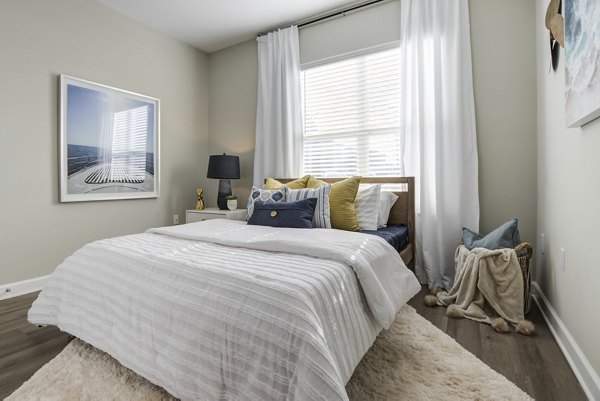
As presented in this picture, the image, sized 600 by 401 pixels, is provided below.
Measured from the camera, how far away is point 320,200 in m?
2.49

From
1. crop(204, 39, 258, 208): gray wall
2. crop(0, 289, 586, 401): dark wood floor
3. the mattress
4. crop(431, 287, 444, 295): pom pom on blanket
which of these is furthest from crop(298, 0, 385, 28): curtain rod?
crop(0, 289, 586, 401): dark wood floor

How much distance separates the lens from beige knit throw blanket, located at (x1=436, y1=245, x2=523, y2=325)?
2.00 m

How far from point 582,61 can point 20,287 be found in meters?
4.06

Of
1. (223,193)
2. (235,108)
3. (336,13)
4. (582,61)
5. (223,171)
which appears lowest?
(223,193)

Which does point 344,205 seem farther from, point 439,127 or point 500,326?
point 500,326

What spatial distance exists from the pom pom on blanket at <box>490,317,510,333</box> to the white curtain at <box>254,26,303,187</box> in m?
2.30

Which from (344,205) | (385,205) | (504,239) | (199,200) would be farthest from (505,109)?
(199,200)

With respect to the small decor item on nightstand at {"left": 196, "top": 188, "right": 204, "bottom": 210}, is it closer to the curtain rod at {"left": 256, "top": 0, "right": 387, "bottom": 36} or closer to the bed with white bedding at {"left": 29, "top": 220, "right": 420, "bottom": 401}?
the bed with white bedding at {"left": 29, "top": 220, "right": 420, "bottom": 401}

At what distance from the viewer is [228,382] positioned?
107cm

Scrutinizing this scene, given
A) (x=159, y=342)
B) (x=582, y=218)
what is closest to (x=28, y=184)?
(x=159, y=342)

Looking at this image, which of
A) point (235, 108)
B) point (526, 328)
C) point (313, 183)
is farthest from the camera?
point (235, 108)

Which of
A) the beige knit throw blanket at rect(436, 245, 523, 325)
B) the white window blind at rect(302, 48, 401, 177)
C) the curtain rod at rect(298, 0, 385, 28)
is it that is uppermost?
the curtain rod at rect(298, 0, 385, 28)

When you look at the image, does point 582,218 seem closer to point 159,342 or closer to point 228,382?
point 228,382

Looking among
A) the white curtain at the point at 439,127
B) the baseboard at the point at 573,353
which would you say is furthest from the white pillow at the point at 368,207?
the baseboard at the point at 573,353
